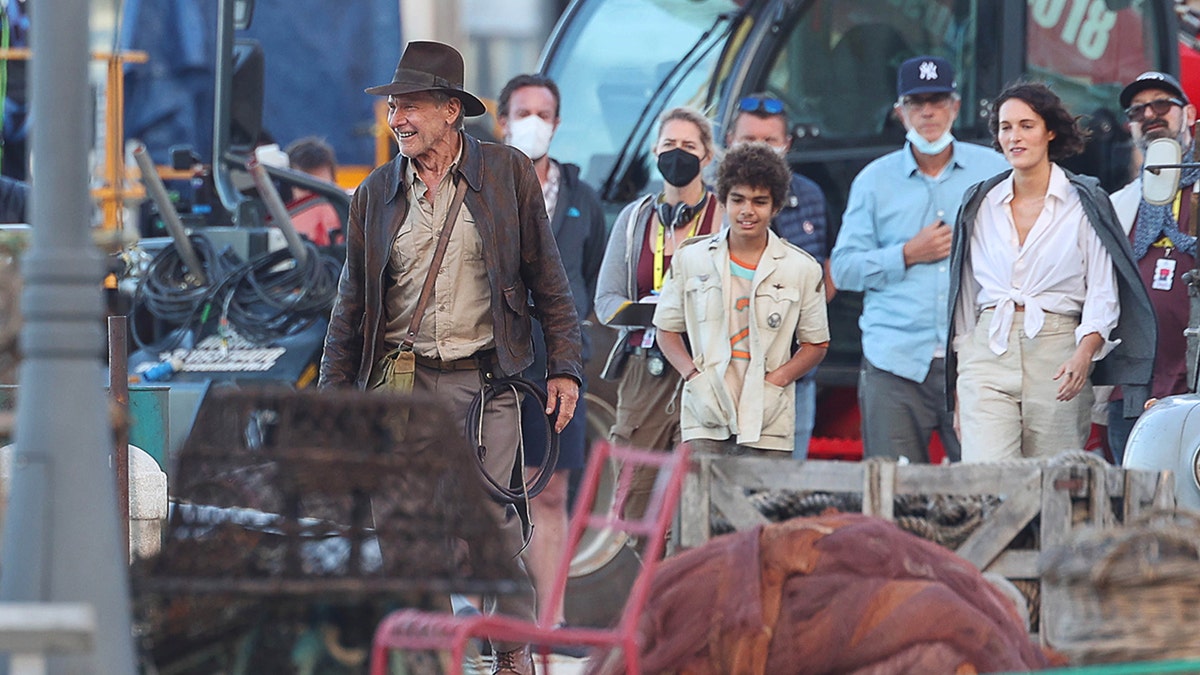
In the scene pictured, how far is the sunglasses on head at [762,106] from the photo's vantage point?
8.58 meters

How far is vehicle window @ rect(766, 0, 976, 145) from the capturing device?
927 centimetres

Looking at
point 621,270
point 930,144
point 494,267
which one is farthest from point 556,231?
point 494,267

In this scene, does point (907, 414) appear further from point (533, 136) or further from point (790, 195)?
point (533, 136)

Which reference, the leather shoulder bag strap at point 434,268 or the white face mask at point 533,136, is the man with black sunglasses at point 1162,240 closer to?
the white face mask at point 533,136

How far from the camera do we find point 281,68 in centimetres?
1861

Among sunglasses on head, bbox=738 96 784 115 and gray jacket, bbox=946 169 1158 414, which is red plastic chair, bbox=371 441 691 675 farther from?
sunglasses on head, bbox=738 96 784 115

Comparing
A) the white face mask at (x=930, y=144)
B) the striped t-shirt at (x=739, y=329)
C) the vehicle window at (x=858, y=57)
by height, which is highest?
the vehicle window at (x=858, y=57)

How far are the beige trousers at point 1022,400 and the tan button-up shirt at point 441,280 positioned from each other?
6.51ft

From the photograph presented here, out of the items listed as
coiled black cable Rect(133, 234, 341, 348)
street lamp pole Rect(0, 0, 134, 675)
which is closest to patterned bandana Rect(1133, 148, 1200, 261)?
coiled black cable Rect(133, 234, 341, 348)

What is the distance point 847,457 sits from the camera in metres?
9.37

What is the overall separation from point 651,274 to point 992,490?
2.48 metres

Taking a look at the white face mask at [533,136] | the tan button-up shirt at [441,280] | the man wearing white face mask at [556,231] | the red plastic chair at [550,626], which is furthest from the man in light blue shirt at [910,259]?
the red plastic chair at [550,626]

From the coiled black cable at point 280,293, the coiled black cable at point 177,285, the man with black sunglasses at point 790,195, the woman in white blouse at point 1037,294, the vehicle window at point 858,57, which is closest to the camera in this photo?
the woman in white blouse at point 1037,294

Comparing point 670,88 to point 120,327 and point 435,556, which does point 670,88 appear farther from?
point 435,556
